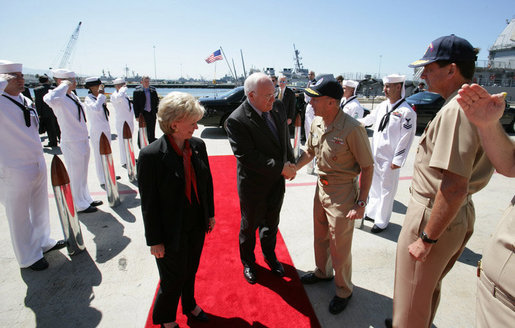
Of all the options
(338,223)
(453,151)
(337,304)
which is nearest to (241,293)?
(337,304)

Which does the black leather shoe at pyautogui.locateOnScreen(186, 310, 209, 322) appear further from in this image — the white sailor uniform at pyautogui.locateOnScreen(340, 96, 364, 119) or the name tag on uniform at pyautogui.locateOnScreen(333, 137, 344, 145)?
the white sailor uniform at pyautogui.locateOnScreen(340, 96, 364, 119)

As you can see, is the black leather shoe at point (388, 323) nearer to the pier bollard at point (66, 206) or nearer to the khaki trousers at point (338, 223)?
the khaki trousers at point (338, 223)

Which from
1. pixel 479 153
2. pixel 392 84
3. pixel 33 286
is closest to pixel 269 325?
pixel 479 153

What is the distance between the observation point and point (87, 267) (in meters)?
3.07

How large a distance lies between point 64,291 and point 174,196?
71.8 inches

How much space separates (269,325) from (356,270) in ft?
4.22

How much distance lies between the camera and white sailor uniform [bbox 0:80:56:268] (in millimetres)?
2844

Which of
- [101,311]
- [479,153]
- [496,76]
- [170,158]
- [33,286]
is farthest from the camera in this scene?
[496,76]

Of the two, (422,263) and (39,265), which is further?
(39,265)

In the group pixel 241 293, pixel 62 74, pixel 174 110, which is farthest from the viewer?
pixel 62 74

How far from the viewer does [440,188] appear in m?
1.45

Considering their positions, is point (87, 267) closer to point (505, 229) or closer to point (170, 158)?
point (170, 158)

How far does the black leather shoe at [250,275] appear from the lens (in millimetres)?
2843

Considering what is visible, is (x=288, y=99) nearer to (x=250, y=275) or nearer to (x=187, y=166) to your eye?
(x=250, y=275)
